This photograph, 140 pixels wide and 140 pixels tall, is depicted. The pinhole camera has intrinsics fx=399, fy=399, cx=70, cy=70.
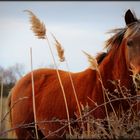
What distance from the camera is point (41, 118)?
6.85 m

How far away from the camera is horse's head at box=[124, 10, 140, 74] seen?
5159mm

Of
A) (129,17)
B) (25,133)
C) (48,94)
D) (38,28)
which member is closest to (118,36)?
(129,17)

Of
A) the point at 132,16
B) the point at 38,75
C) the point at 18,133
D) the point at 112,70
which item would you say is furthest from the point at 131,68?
the point at 18,133

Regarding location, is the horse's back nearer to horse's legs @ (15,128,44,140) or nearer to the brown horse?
the brown horse

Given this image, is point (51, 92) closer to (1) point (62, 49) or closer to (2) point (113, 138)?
(1) point (62, 49)

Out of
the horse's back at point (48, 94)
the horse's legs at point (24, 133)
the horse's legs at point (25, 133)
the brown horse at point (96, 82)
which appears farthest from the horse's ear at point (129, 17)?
the horse's legs at point (24, 133)

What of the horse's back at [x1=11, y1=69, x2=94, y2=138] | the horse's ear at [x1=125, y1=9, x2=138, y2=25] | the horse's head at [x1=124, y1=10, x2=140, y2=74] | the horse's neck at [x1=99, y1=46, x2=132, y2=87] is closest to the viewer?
the horse's head at [x1=124, y1=10, x2=140, y2=74]

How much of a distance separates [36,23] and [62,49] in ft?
1.89

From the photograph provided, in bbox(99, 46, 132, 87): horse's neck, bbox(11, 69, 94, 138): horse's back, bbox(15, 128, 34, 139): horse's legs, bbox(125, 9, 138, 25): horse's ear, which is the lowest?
bbox(15, 128, 34, 139): horse's legs

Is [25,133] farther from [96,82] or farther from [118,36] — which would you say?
[118,36]

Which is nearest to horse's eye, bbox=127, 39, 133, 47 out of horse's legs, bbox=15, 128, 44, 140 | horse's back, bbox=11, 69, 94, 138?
horse's back, bbox=11, 69, 94, 138

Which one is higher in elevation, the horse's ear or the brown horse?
the horse's ear

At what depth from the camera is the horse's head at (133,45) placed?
16.9 feet

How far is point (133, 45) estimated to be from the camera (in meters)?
5.35
